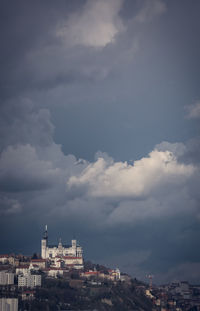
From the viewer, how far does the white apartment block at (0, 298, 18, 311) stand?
2899 inches

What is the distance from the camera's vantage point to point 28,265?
10112cm

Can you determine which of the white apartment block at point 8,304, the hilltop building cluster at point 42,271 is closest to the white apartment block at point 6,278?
the hilltop building cluster at point 42,271

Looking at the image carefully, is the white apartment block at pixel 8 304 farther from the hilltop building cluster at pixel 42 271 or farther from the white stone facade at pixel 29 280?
the white stone facade at pixel 29 280

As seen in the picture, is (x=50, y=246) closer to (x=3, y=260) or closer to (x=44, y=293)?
(x=3, y=260)

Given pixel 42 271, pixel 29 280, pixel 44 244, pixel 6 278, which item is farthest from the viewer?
pixel 44 244

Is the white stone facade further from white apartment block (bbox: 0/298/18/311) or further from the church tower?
the church tower

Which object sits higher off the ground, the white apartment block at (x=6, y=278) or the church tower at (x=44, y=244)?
the church tower at (x=44, y=244)

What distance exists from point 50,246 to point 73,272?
801 inches

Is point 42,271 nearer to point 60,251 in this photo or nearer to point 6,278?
point 6,278

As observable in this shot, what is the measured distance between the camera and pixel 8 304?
74250mm

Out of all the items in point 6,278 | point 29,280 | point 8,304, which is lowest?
point 8,304

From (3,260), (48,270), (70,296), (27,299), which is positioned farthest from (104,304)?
(3,260)

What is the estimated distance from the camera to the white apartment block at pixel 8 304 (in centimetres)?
7362

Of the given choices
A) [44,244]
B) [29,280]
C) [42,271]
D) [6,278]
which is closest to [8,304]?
[29,280]
